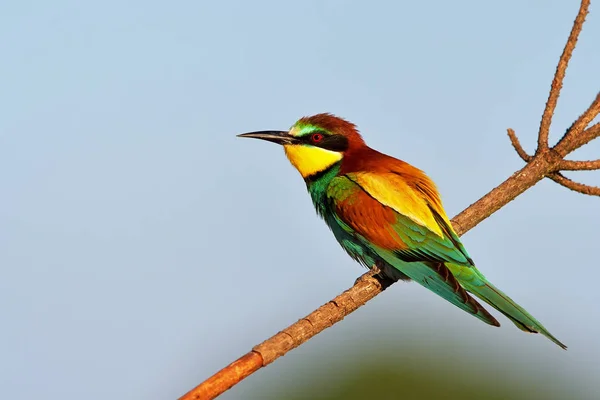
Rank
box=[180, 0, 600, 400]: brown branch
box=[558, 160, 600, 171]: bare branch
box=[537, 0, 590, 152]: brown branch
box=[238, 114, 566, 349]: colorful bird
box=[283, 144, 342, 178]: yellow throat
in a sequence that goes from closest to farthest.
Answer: box=[180, 0, 600, 400]: brown branch, box=[537, 0, 590, 152]: brown branch, box=[558, 160, 600, 171]: bare branch, box=[238, 114, 566, 349]: colorful bird, box=[283, 144, 342, 178]: yellow throat

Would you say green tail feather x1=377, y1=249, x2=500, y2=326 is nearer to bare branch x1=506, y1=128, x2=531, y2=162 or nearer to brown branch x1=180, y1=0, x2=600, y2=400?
brown branch x1=180, y1=0, x2=600, y2=400

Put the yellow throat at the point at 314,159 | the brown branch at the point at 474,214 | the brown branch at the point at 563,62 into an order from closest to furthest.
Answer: the brown branch at the point at 474,214 < the brown branch at the point at 563,62 < the yellow throat at the point at 314,159

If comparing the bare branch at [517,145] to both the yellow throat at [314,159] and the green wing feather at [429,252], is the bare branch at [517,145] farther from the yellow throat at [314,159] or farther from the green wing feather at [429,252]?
the yellow throat at [314,159]

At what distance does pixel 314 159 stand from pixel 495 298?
1.03 metres

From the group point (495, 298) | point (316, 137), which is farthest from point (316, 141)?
point (495, 298)

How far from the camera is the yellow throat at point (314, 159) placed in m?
3.50

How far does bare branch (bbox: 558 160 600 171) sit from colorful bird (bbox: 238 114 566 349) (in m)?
0.50

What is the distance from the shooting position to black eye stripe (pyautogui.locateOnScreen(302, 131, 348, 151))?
3.52 metres

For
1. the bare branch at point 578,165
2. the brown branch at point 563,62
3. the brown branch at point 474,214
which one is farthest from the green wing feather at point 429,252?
the brown branch at point 563,62

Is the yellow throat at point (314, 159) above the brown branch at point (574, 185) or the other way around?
above

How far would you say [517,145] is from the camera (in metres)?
3.04

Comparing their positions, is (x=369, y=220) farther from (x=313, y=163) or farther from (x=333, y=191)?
(x=313, y=163)

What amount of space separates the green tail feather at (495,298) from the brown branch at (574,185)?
0.47 m

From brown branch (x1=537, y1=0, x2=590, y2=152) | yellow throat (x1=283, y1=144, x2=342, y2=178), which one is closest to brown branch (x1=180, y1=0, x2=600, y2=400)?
brown branch (x1=537, y1=0, x2=590, y2=152)
